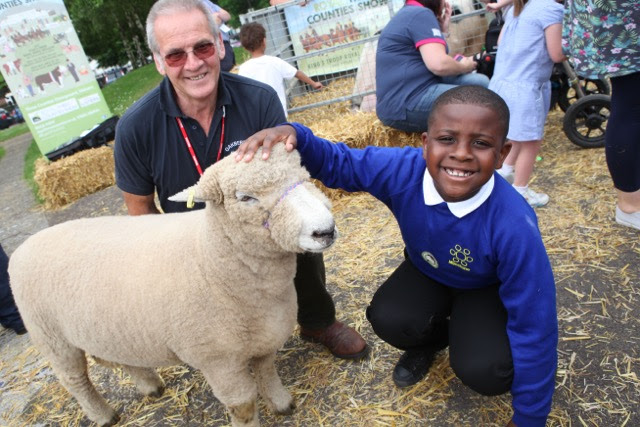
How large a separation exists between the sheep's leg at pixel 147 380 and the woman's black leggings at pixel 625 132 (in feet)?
10.9

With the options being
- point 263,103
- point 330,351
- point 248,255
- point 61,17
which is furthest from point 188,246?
point 61,17

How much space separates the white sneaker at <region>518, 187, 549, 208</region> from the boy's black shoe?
1.87 m

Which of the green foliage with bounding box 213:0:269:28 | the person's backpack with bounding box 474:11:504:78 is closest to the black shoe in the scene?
the person's backpack with bounding box 474:11:504:78

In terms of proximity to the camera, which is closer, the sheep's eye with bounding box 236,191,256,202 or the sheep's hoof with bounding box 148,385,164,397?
the sheep's eye with bounding box 236,191,256,202

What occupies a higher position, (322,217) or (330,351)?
(322,217)

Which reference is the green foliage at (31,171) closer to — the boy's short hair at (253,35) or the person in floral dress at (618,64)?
→ the boy's short hair at (253,35)

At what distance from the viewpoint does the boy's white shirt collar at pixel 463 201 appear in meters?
1.79

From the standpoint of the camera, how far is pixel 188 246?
203cm

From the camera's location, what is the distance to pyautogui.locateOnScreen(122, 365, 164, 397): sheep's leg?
266cm

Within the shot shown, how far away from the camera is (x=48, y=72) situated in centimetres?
723

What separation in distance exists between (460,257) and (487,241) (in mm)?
180

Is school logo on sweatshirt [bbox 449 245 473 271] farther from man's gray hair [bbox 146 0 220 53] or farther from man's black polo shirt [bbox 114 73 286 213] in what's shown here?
man's gray hair [bbox 146 0 220 53]

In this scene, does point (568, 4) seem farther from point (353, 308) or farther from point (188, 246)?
point (188, 246)

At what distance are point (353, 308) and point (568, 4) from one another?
260cm
